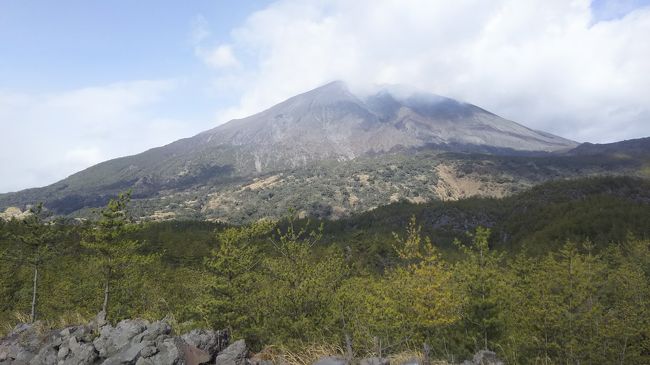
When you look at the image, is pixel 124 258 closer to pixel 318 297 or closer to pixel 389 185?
pixel 318 297

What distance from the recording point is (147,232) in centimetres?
9338

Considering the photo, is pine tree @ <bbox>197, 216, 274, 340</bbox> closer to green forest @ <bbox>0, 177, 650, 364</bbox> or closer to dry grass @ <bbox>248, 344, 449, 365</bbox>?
green forest @ <bbox>0, 177, 650, 364</bbox>

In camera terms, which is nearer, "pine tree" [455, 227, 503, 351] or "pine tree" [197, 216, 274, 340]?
"pine tree" [197, 216, 274, 340]

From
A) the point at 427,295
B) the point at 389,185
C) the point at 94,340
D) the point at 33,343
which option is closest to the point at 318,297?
the point at 427,295

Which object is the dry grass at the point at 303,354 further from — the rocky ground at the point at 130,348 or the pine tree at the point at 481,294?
the pine tree at the point at 481,294

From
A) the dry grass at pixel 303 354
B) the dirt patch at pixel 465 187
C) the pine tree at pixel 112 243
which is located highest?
the pine tree at pixel 112 243

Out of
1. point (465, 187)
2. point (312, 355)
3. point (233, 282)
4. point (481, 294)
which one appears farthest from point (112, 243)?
point (465, 187)

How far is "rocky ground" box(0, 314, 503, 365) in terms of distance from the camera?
851 centimetres

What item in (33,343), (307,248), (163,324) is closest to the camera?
(163,324)

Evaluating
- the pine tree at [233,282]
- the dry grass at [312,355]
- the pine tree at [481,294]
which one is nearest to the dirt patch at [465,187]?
the pine tree at [481,294]

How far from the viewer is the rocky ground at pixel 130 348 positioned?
8.51 metres

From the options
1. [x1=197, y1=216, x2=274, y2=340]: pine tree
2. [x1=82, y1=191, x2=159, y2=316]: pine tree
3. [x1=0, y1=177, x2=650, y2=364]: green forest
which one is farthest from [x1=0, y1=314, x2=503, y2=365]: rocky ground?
[x1=82, y1=191, x2=159, y2=316]: pine tree

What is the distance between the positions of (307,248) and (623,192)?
444ft

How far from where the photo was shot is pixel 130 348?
9.52 metres
